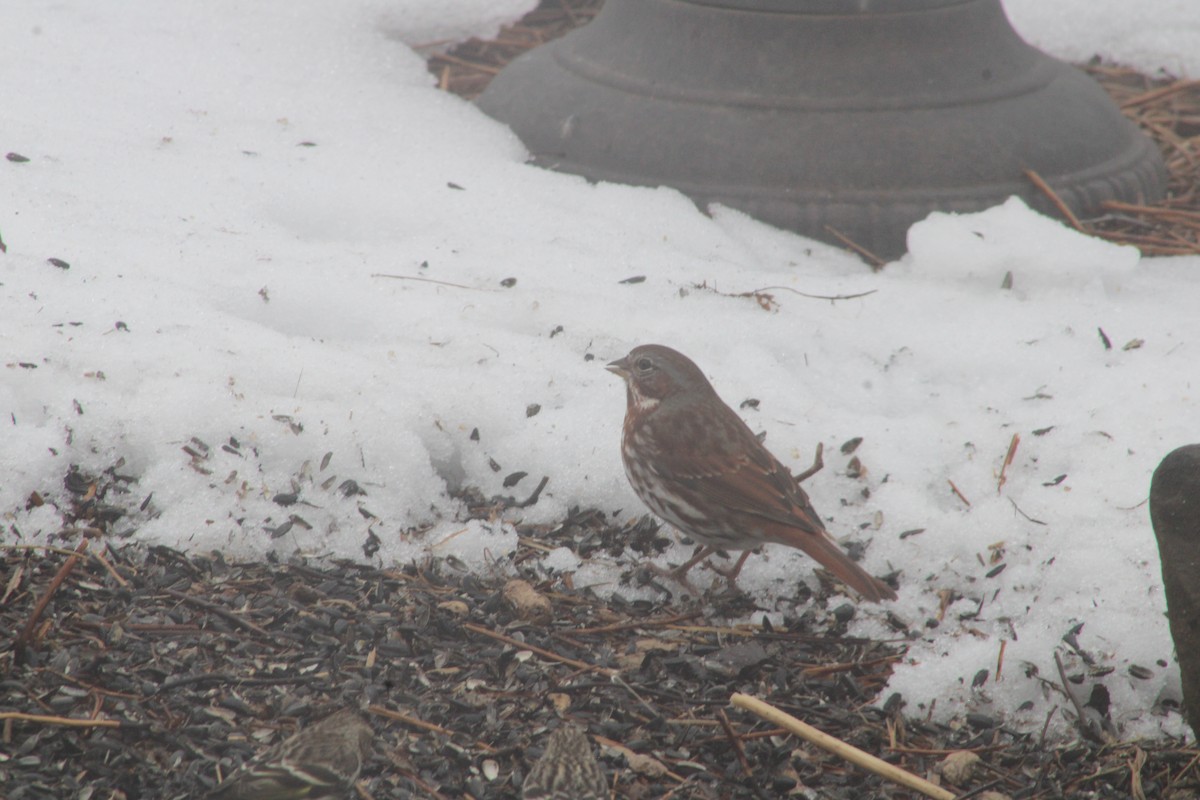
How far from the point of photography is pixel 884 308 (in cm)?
522

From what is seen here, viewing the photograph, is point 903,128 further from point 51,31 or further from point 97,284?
point 51,31

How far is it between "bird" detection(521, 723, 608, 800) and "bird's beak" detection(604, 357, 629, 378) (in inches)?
67.6

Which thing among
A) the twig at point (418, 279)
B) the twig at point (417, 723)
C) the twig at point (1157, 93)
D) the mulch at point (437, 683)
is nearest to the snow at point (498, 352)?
the twig at point (418, 279)

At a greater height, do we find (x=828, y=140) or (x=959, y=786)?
(x=828, y=140)

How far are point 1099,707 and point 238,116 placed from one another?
4804mm

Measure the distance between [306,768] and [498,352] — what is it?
7.21ft

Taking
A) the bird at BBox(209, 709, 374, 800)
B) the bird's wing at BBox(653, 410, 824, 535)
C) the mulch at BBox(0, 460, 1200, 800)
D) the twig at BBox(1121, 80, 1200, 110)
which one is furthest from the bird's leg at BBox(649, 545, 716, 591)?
the twig at BBox(1121, 80, 1200, 110)

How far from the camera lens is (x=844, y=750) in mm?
3035

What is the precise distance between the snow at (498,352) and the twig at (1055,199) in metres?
0.27

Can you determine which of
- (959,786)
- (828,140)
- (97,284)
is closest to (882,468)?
(959,786)

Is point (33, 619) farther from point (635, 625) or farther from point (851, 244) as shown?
point (851, 244)

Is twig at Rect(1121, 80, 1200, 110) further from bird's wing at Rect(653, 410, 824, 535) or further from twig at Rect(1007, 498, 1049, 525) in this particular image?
bird's wing at Rect(653, 410, 824, 535)

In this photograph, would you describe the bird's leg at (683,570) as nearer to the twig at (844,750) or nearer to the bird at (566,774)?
the twig at (844,750)

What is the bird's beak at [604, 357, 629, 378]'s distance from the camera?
4.32 metres
